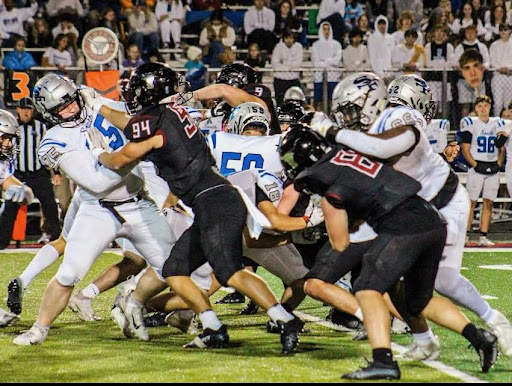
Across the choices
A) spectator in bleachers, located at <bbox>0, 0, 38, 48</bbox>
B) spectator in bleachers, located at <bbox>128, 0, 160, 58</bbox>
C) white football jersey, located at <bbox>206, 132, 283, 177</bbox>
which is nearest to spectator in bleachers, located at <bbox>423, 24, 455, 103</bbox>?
spectator in bleachers, located at <bbox>128, 0, 160, 58</bbox>

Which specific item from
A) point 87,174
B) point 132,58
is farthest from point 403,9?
point 87,174

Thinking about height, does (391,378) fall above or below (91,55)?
below

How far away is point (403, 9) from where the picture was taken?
17.2 meters

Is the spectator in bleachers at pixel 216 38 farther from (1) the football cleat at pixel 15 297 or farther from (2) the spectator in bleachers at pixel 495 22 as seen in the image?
(1) the football cleat at pixel 15 297

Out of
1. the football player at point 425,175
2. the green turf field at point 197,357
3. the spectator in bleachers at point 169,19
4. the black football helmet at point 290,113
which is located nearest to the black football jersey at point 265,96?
the black football helmet at point 290,113

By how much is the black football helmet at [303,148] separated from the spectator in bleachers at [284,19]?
10.8 meters

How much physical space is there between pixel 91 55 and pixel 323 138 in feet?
25.9

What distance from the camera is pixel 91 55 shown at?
13.1m

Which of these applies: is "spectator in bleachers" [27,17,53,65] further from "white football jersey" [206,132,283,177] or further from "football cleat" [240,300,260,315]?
"white football jersey" [206,132,283,177]

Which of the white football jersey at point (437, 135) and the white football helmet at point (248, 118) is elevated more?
the white football helmet at point (248, 118)

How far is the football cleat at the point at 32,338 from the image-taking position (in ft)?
21.0

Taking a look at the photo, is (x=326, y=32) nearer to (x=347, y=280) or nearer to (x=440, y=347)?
(x=347, y=280)

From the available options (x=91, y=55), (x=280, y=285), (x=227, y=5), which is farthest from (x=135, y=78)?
(x=227, y=5)

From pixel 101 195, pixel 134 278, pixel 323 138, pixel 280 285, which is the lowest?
pixel 280 285
